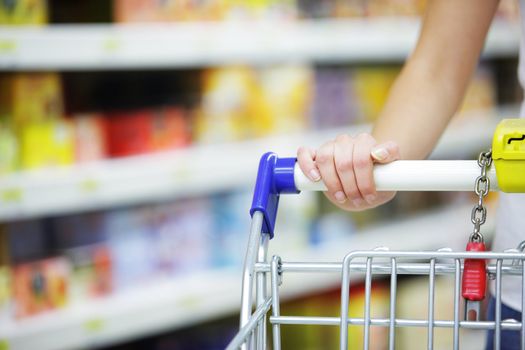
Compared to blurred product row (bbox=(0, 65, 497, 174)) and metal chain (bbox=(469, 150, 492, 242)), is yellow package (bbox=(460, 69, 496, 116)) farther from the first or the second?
metal chain (bbox=(469, 150, 492, 242))

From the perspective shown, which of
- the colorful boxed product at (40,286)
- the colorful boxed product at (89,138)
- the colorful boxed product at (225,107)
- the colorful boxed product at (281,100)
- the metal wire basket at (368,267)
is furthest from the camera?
the colorful boxed product at (281,100)

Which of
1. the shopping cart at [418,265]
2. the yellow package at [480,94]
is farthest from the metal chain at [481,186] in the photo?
the yellow package at [480,94]

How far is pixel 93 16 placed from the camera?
2.19 meters

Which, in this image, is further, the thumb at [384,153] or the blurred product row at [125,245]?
the blurred product row at [125,245]

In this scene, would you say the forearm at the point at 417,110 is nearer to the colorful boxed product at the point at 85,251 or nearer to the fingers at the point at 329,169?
the fingers at the point at 329,169

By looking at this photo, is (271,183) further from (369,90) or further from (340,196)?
(369,90)

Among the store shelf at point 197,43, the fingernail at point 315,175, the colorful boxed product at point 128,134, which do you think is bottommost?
the fingernail at point 315,175

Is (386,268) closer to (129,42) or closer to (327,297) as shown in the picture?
(129,42)

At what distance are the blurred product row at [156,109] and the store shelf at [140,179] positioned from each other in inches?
1.6

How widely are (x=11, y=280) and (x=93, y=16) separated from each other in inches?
29.8

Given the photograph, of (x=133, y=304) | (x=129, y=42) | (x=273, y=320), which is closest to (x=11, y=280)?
(x=133, y=304)

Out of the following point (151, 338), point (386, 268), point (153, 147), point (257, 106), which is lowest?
point (151, 338)

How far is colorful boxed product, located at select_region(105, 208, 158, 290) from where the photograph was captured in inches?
90.7

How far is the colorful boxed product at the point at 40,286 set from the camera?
206 cm
